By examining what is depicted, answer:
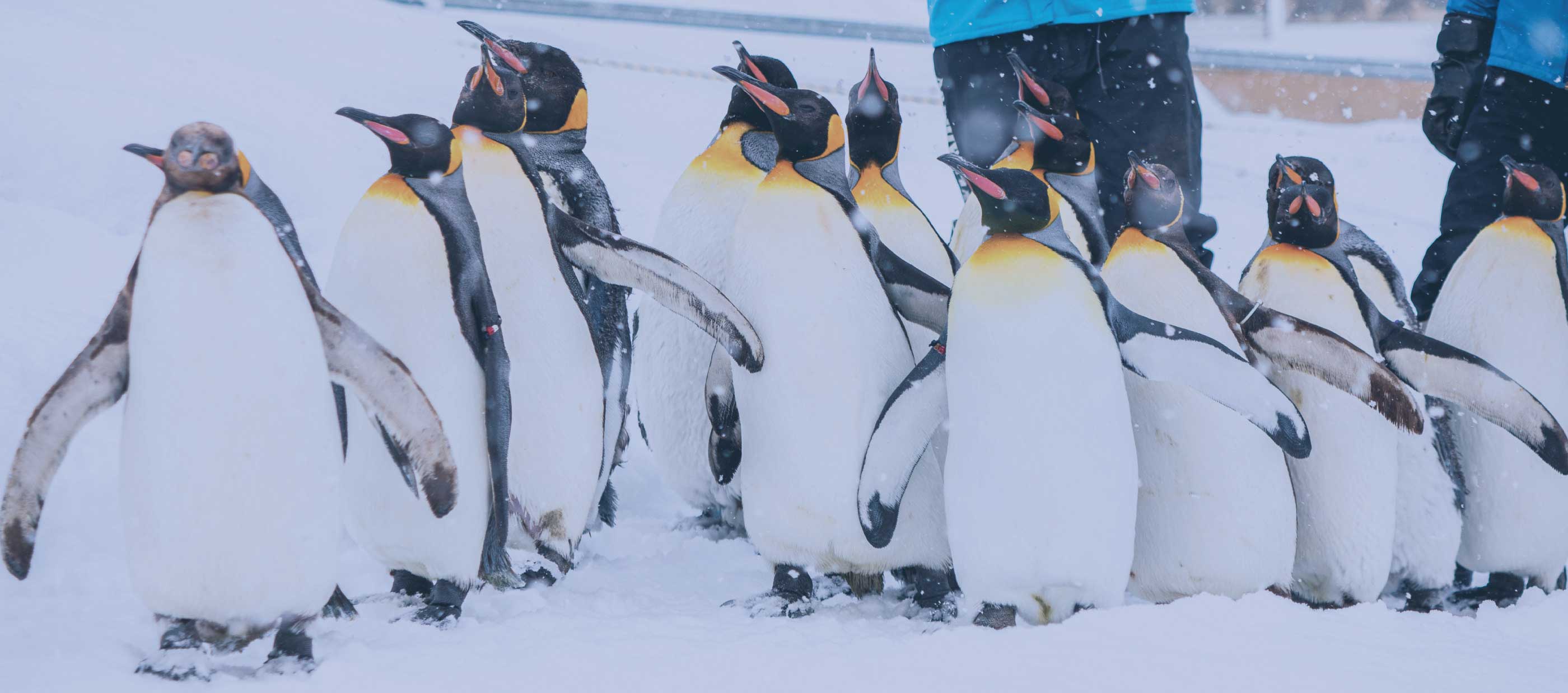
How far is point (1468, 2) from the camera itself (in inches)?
124

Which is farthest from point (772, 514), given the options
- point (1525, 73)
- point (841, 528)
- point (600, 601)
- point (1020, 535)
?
point (1525, 73)

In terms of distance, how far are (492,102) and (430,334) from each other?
0.60 meters

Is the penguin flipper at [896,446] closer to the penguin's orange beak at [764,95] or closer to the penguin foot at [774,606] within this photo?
the penguin foot at [774,606]

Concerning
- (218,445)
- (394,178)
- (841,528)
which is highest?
(394,178)

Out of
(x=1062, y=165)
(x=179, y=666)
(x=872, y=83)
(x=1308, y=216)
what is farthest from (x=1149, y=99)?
(x=179, y=666)

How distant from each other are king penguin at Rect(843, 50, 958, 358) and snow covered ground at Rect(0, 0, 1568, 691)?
2.26 feet

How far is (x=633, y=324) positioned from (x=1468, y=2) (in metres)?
2.46

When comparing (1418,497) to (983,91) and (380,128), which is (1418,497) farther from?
(380,128)

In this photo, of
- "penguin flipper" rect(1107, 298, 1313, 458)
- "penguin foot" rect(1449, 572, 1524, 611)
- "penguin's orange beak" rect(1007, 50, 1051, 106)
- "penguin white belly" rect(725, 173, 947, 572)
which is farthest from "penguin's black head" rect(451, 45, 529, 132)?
"penguin foot" rect(1449, 572, 1524, 611)

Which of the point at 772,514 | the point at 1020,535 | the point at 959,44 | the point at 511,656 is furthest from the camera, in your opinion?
the point at 959,44

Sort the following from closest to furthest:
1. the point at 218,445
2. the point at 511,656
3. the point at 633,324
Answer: the point at 218,445, the point at 511,656, the point at 633,324

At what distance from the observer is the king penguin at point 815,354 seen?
2.01m

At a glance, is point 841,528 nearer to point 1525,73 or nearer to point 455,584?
point 455,584

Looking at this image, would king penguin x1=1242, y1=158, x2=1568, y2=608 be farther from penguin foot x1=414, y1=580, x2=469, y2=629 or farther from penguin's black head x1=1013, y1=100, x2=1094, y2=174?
penguin foot x1=414, y1=580, x2=469, y2=629
